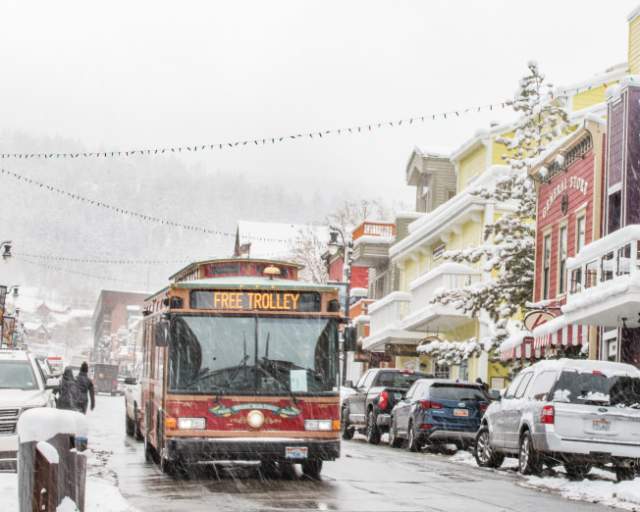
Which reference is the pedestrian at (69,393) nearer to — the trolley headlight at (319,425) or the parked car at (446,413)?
the parked car at (446,413)

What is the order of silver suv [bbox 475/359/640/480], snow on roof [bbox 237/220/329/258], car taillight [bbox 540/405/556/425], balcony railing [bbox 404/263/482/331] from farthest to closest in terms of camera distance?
1. snow on roof [bbox 237/220/329/258]
2. balcony railing [bbox 404/263/482/331]
3. car taillight [bbox 540/405/556/425]
4. silver suv [bbox 475/359/640/480]

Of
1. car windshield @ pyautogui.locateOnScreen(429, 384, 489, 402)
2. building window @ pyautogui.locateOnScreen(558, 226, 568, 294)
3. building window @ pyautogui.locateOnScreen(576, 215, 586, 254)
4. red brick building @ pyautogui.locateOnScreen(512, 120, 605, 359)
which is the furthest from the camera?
building window @ pyautogui.locateOnScreen(558, 226, 568, 294)

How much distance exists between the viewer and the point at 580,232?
30.2 meters

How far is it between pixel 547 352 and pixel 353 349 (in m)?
14.2

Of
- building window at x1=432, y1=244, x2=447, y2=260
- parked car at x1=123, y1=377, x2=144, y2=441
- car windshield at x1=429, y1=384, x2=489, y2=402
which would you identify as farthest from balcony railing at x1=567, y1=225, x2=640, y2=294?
building window at x1=432, y1=244, x2=447, y2=260

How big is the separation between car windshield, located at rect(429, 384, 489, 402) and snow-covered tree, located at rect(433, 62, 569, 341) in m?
7.18

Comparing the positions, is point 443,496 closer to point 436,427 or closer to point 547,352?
point 436,427

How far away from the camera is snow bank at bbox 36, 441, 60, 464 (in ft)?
25.1

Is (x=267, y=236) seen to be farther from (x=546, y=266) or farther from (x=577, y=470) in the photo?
(x=577, y=470)

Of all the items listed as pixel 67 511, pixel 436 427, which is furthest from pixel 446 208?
pixel 67 511

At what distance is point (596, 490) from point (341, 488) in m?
3.50

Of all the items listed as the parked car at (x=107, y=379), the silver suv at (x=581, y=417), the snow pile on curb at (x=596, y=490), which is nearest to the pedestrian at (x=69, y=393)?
the silver suv at (x=581, y=417)

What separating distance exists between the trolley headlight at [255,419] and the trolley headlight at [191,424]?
62 centimetres

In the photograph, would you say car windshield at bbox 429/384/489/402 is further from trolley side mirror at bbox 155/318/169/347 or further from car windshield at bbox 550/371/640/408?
trolley side mirror at bbox 155/318/169/347
